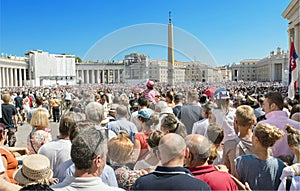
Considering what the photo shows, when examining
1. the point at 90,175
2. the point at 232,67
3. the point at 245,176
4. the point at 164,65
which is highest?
the point at 232,67

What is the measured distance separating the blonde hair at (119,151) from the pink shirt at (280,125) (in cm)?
171

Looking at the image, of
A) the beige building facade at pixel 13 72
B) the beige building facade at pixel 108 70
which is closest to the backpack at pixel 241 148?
the beige building facade at pixel 108 70

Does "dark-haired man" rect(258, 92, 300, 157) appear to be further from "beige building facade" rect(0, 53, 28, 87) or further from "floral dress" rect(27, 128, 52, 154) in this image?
"beige building facade" rect(0, 53, 28, 87)

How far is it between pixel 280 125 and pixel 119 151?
2035 mm

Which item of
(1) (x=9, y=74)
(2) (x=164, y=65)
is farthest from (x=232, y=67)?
(2) (x=164, y=65)

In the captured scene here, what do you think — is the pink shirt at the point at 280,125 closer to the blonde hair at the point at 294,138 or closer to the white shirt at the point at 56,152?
the blonde hair at the point at 294,138

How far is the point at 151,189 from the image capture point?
189cm

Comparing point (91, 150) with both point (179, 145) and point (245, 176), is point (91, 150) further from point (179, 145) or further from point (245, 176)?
point (245, 176)

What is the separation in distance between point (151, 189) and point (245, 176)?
106 cm

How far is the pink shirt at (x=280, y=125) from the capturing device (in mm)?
3188

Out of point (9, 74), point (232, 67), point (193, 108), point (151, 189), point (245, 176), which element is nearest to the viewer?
point (151, 189)

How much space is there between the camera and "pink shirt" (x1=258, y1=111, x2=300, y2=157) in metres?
3.19

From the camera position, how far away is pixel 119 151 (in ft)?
8.62

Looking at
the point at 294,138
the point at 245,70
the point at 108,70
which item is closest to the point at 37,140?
the point at 294,138
